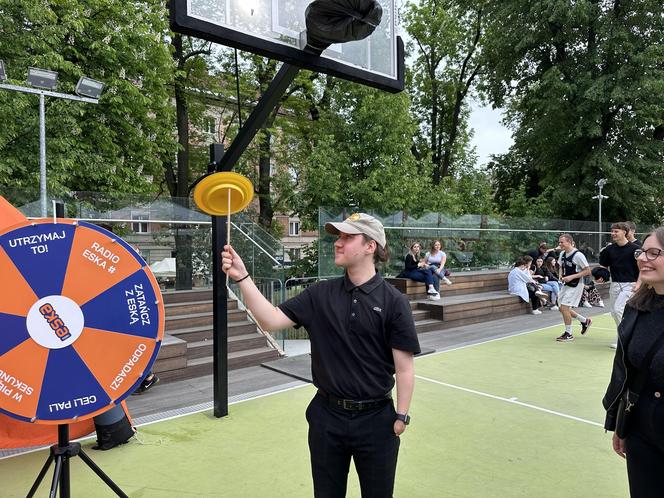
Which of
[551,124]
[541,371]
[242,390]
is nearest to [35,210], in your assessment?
[242,390]

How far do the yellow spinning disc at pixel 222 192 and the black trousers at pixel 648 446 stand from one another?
216 centimetres

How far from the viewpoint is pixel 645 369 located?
7.13ft

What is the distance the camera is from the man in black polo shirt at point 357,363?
2.25m

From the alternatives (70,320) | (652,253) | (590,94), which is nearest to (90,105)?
(70,320)

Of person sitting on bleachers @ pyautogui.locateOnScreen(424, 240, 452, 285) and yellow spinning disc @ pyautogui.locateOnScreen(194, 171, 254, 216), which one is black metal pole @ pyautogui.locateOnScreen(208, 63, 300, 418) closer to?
yellow spinning disc @ pyautogui.locateOnScreen(194, 171, 254, 216)

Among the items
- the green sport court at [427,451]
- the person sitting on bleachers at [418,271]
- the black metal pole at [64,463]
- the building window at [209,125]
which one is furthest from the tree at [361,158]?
the black metal pole at [64,463]

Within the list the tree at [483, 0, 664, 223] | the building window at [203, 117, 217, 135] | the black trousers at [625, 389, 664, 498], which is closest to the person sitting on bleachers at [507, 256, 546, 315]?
the black trousers at [625, 389, 664, 498]

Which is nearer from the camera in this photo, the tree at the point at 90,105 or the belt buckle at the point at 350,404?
A: the belt buckle at the point at 350,404

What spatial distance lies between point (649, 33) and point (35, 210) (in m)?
24.4

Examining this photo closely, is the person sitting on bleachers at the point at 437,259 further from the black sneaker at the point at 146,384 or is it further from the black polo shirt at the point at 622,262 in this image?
the black sneaker at the point at 146,384

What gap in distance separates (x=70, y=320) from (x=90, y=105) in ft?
37.4

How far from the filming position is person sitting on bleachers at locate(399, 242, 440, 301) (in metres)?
10.9

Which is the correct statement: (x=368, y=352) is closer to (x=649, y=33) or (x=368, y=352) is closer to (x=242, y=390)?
Result: (x=242, y=390)

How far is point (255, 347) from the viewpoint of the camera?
7.16 m
